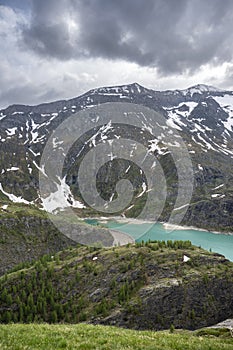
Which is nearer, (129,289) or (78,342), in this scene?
(78,342)

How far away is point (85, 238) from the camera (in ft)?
529

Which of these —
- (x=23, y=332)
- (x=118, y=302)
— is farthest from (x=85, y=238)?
(x=23, y=332)

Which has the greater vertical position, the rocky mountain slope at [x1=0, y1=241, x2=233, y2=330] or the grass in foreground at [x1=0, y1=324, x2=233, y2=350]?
the grass in foreground at [x1=0, y1=324, x2=233, y2=350]

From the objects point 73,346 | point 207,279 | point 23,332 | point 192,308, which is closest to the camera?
point 73,346

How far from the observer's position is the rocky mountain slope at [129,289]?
61.3m

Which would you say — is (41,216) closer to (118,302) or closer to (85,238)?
(85,238)

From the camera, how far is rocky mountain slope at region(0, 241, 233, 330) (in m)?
61.3

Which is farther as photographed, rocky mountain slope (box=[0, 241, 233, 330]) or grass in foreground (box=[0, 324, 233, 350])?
rocky mountain slope (box=[0, 241, 233, 330])

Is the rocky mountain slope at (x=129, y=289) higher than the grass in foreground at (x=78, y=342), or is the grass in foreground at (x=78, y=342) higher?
the grass in foreground at (x=78, y=342)

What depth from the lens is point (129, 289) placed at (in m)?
68.6

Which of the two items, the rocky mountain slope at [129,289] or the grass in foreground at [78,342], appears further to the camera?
the rocky mountain slope at [129,289]

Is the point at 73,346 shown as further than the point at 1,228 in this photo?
No

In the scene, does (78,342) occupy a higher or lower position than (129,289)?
higher

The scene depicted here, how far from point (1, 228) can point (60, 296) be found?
82.1 meters
